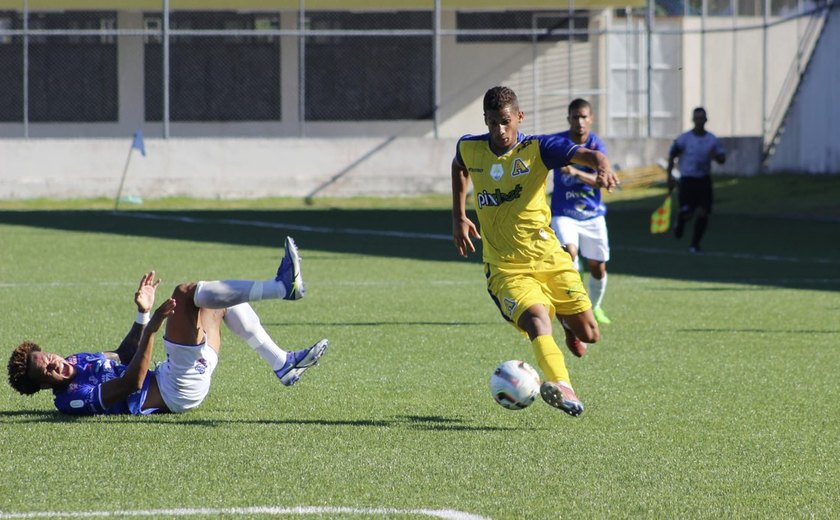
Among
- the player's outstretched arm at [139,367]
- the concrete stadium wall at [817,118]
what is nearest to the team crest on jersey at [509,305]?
the player's outstretched arm at [139,367]

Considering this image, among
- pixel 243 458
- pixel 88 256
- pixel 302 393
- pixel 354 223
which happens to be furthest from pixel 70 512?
pixel 354 223

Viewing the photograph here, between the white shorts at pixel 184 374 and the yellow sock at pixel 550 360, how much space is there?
181 cm

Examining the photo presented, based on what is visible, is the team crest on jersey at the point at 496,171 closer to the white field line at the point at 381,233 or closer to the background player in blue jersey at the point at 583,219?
the background player in blue jersey at the point at 583,219

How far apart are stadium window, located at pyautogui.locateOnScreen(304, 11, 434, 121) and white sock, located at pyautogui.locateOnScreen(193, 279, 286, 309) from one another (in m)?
27.6

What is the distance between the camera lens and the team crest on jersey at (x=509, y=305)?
783 centimetres

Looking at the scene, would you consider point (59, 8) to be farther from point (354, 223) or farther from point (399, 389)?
point (399, 389)

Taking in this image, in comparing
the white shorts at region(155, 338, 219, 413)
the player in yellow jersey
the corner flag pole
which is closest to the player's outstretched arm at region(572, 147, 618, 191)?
the player in yellow jersey

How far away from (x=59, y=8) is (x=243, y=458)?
96.3 ft

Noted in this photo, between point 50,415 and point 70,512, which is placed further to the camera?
point 50,415

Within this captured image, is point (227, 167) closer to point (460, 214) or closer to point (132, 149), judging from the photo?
point (132, 149)

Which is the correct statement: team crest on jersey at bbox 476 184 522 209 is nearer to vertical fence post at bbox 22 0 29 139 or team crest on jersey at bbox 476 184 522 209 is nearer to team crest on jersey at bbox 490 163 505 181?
team crest on jersey at bbox 490 163 505 181

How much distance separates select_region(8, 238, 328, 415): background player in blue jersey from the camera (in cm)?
746

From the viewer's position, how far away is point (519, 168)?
799 cm

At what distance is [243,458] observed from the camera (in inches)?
262
